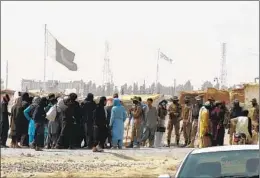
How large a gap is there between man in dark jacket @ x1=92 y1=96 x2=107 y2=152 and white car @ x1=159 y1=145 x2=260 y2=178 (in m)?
9.12

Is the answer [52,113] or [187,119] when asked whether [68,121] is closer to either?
[52,113]

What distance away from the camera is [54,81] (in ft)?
124

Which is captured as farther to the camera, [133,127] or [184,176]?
[133,127]

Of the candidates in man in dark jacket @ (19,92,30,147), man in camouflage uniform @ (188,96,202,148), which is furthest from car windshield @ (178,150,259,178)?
man in camouflage uniform @ (188,96,202,148)

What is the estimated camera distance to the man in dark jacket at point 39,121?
16.3 meters

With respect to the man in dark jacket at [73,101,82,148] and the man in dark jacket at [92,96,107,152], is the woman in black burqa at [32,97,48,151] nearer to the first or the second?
the man in dark jacket at [73,101,82,148]

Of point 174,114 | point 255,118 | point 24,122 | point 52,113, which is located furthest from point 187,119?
point 24,122

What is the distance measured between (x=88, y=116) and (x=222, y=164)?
1006cm

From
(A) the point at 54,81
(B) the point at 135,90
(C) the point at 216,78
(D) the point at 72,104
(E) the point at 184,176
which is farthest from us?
(B) the point at 135,90

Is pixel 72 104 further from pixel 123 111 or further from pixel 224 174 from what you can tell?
pixel 224 174

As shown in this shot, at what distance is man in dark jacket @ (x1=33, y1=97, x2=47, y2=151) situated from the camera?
16281 millimetres

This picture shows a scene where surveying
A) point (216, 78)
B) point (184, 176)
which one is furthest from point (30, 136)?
point (216, 78)

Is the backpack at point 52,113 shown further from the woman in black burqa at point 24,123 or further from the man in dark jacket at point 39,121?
the woman in black burqa at point 24,123

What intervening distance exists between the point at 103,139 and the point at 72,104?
1.39 metres
